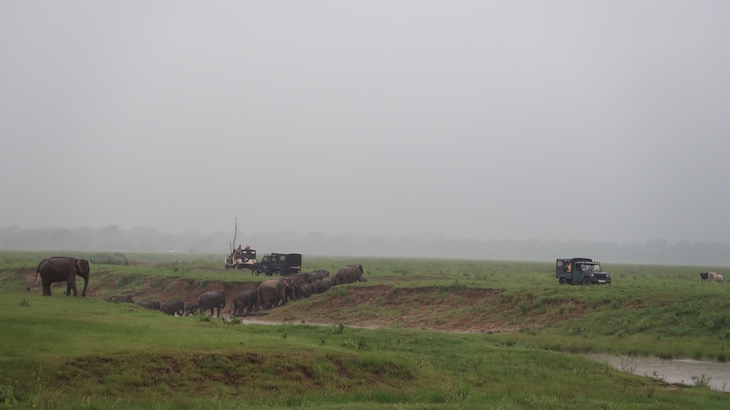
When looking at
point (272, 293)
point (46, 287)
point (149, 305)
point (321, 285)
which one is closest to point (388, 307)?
point (321, 285)

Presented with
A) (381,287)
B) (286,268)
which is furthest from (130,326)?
(286,268)

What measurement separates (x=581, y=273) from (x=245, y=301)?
1003 inches

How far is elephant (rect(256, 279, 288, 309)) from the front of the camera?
49.2m

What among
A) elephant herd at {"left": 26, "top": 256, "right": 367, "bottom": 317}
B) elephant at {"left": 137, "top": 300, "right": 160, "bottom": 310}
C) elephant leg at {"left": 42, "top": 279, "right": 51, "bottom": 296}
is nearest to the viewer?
elephant leg at {"left": 42, "top": 279, "right": 51, "bottom": 296}

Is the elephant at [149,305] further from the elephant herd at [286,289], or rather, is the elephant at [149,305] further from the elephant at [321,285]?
the elephant at [321,285]

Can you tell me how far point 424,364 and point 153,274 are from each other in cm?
4369

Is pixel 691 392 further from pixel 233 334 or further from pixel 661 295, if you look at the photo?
pixel 661 295

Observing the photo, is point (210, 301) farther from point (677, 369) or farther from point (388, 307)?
point (677, 369)

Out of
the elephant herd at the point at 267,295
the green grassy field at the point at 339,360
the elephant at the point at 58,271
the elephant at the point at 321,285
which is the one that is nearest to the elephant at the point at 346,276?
the elephant herd at the point at 267,295

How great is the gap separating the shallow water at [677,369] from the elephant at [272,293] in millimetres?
26238

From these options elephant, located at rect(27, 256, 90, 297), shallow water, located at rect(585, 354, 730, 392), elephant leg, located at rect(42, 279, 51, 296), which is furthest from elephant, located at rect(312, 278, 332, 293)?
shallow water, located at rect(585, 354, 730, 392)

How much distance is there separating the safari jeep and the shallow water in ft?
64.9

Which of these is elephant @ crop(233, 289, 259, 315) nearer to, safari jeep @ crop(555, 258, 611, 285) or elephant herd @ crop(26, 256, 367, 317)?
elephant herd @ crop(26, 256, 367, 317)

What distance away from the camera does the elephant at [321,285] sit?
5306 centimetres
